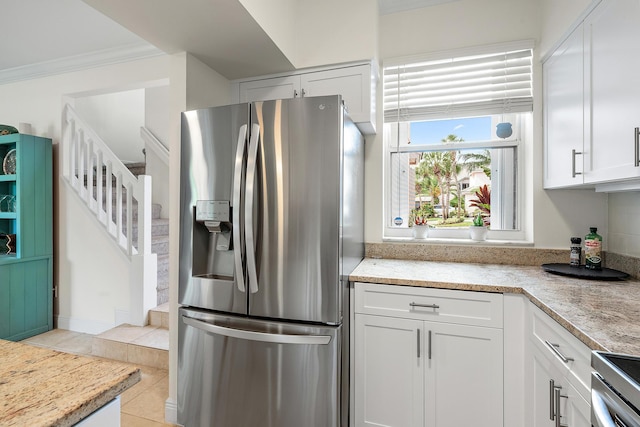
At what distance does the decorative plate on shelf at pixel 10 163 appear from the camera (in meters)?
3.26

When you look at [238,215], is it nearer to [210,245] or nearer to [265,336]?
[210,245]

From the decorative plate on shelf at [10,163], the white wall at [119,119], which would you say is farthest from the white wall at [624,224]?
the white wall at [119,119]

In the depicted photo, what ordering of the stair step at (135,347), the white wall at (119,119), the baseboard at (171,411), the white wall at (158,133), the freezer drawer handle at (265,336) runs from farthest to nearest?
the white wall at (119,119)
the white wall at (158,133)
the stair step at (135,347)
the baseboard at (171,411)
the freezer drawer handle at (265,336)

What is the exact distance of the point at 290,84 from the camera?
2.11 m

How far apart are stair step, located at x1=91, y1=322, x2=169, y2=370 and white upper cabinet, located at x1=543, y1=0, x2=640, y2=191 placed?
2957 millimetres

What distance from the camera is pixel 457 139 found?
2303 millimetres

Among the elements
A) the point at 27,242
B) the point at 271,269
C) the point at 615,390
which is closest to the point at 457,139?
the point at 271,269

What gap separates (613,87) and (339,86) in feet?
4.31

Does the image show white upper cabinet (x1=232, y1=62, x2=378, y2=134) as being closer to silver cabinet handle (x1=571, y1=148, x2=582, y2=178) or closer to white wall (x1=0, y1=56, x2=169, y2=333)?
silver cabinet handle (x1=571, y1=148, x2=582, y2=178)

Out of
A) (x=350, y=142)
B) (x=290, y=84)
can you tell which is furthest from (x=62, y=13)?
(x=350, y=142)

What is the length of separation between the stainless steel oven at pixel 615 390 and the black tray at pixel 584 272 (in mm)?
965

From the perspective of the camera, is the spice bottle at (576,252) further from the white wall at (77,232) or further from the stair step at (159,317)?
the white wall at (77,232)

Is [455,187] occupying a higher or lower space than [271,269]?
higher

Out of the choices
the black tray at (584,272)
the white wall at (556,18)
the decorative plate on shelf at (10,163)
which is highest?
the white wall at (556,18)
